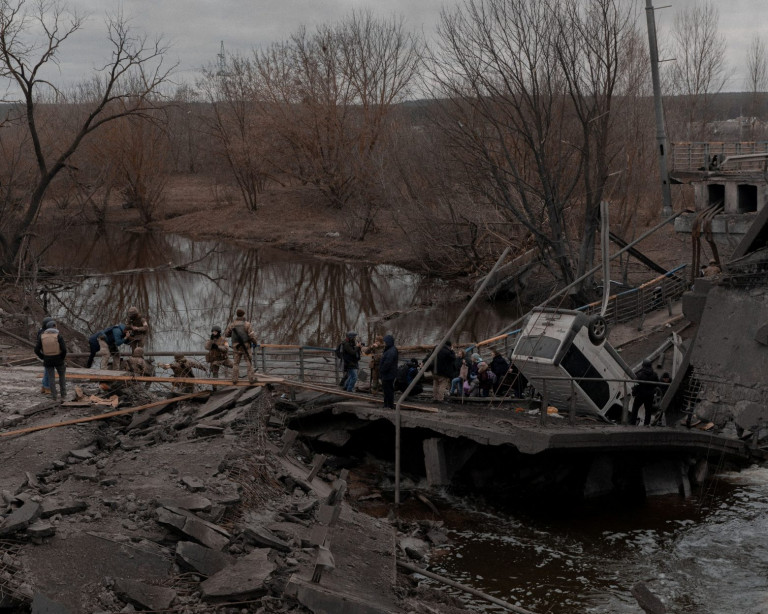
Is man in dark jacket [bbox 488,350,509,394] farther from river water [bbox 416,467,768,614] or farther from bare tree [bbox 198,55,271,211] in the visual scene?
bare tree [bbox 198,55,271,211]

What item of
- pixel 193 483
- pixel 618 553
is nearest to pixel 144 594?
pixel 193 483

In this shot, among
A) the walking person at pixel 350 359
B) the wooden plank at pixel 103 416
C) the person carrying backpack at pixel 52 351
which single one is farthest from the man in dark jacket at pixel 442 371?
the person carrying backpack at pixel 52 351

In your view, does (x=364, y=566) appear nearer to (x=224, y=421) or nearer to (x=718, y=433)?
(x=224, y=421)

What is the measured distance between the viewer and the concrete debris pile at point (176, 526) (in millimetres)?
9297

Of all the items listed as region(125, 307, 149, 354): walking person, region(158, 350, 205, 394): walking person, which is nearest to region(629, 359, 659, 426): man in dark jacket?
region(158, 350, 205, 394): walking person

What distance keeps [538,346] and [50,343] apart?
920 centimetres

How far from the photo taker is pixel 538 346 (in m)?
17.3

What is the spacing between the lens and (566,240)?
3428cm

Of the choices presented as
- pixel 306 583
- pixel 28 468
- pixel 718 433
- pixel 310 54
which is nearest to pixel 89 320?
pixel 28 468

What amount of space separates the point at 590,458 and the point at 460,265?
28268 millimetres

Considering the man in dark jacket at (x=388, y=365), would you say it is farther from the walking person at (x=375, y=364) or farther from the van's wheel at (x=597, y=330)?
the van's wheel at (x=597, y=330)

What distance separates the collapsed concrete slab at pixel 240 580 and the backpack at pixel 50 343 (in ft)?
24.7

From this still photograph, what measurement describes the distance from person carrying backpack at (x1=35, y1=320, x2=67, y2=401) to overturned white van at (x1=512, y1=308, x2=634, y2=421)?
340 inches

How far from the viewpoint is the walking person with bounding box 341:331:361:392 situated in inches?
697
